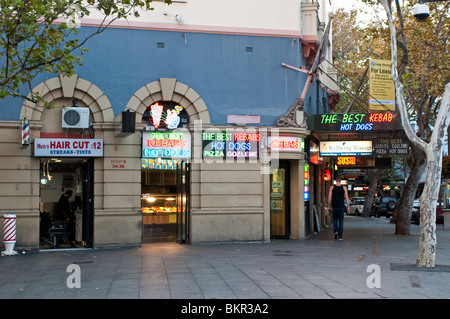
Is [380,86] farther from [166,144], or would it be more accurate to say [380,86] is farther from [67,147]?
[67,147]

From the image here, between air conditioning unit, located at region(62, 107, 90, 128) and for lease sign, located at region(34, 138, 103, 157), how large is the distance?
45cm

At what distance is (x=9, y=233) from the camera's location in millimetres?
15586

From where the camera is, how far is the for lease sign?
53.4 ft

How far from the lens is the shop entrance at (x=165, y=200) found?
1789cm

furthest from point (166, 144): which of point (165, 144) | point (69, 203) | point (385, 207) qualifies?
point (385, 207)

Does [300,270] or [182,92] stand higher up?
[182,92]

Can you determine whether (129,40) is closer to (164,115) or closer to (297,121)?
(164,115)

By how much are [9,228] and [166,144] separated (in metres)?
4.93

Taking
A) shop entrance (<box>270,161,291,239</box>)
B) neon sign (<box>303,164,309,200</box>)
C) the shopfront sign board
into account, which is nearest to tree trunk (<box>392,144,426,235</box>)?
the shopfront sign board

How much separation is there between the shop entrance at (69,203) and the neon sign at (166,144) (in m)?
1.71

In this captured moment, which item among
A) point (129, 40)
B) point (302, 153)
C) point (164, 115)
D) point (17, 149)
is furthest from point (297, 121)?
point (17, 149)

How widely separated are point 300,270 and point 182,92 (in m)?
7.50

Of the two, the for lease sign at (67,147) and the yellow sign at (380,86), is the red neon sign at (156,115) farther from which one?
the yellow sign at (380,86)

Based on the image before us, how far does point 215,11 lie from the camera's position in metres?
18.0
